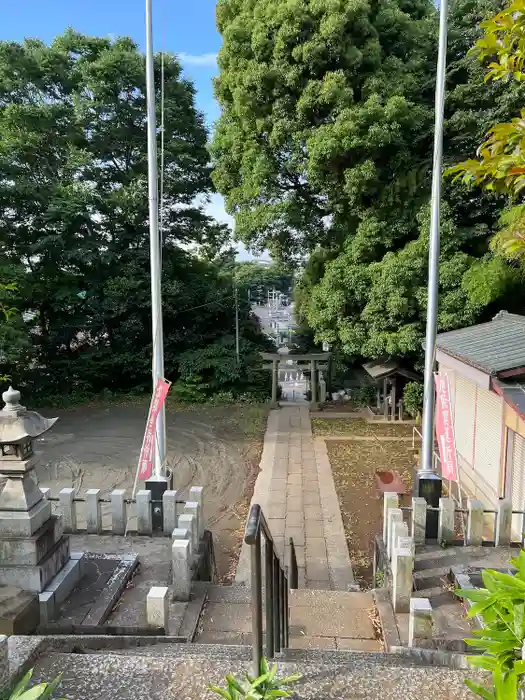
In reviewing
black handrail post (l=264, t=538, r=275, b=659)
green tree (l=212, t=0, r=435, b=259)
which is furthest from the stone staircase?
green tree (l=212, t=0, r=435, b=259)

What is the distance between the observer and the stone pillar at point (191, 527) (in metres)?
6.09

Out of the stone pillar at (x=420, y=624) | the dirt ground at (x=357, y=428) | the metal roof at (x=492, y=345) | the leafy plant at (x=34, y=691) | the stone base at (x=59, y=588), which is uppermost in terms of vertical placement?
the metal roof at (x=492, y=345)

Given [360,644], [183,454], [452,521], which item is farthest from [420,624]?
[183,454]

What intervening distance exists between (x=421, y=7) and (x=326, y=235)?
741 centimetres

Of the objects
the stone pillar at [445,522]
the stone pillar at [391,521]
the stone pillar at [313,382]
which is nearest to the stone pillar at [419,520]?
the stone pillar at [445,522]

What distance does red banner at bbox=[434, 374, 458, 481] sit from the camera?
690cm

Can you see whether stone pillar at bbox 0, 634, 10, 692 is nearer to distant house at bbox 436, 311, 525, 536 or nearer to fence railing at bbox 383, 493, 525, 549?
fence railing at bbox 383, 493, 525, 549

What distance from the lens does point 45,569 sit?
16.5 ft

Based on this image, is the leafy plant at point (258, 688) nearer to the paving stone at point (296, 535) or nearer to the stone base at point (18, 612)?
the stone base at point (18, 612)

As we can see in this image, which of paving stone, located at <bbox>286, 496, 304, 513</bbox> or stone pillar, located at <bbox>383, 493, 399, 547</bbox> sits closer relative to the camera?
stone pillar, located at <bbox>383, 493, 399, 547</bbox>

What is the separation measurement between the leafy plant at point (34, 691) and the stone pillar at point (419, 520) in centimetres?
513

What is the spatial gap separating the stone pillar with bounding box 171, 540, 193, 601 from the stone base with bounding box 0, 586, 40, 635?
175 cm

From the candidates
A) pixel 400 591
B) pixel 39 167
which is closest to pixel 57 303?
pixel 39 167

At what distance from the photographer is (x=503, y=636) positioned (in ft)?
7.18
